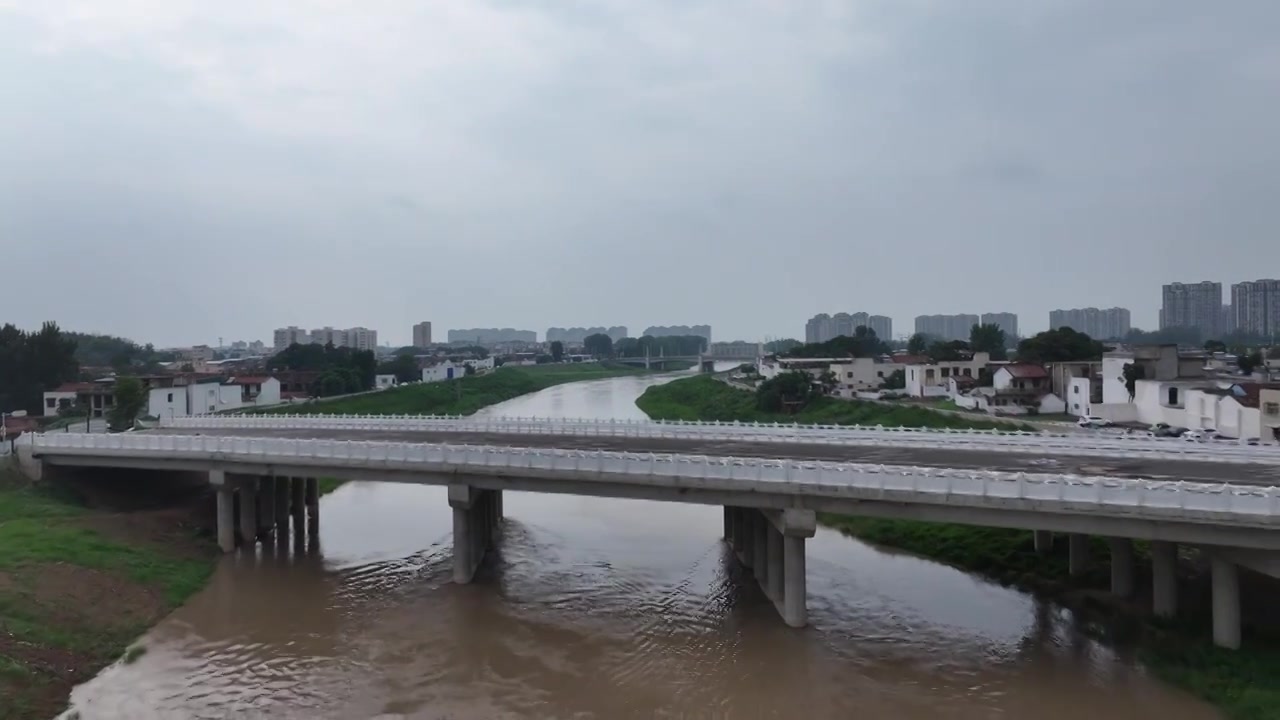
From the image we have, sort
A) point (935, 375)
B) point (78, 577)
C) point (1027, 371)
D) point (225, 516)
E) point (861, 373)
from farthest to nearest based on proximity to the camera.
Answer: point (861, 373) < point (935, 375) < point (1027, 371) < point (225, 516) < point (78, 577)

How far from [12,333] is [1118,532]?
8920cm

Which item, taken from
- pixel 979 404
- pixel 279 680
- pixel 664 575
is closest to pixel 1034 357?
pixel 979 404

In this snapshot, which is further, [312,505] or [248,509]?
[312,505]

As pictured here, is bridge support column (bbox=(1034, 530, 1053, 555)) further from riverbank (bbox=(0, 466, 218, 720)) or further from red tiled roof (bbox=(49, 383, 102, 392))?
red tiled roof (bbox=(49, 383, 102, 392))

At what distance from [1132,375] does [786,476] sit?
43407 mm

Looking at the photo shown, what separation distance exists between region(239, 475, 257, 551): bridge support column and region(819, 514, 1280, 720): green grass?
28.0m

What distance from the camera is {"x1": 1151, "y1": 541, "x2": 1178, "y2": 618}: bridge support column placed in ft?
79.5

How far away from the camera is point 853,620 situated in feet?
89.5

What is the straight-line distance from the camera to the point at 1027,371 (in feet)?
238

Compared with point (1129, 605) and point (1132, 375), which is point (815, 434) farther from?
point (1132, 375)

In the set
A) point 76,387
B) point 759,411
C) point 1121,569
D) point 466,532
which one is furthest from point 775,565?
point 76,387

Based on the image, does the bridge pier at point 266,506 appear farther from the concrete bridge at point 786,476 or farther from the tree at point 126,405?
the tree at point 126,405

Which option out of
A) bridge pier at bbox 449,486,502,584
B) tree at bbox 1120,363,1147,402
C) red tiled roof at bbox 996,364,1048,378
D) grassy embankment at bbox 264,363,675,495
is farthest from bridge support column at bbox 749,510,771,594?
red tiled roof at bbox 996,364,1048,378

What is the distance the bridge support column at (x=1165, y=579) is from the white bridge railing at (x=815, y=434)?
689 centimetres
